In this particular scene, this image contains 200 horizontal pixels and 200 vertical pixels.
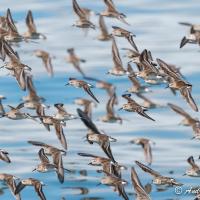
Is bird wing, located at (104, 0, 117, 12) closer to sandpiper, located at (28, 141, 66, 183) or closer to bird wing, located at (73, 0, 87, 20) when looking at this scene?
bird wing, located at (73, 0, 87, 20)

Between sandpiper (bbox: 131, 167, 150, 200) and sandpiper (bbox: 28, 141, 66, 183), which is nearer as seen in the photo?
sandpiper (bbox: 131, 167, 150, 200)

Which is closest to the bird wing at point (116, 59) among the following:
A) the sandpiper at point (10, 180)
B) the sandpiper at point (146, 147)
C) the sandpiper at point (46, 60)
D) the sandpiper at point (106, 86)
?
the sandpiper at point (146, 147)

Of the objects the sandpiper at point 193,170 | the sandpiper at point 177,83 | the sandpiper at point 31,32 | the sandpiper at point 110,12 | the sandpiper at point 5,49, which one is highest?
the sandpiper at point 110,12

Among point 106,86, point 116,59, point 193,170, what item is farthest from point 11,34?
point 193,170

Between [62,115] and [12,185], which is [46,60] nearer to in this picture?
[62,115]

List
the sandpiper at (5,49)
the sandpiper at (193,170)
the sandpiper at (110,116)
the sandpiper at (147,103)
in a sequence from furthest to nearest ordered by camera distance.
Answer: the sandpiper at (147,103)
the sandpiper at (110,116)
the sandpiper at (5,49)
the sandpiper at (193,170)

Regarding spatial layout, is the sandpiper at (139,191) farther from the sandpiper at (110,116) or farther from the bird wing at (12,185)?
the sandpiper at (110,116)

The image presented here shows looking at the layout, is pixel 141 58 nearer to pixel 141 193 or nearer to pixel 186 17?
pixel 141 193

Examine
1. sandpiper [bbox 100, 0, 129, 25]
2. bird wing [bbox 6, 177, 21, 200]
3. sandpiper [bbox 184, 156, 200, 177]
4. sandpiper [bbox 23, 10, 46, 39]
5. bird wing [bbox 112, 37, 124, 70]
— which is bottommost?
bird wing [bbox 6, 177, 21, 200]

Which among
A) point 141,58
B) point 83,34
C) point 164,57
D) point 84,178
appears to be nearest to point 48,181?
point 84,178

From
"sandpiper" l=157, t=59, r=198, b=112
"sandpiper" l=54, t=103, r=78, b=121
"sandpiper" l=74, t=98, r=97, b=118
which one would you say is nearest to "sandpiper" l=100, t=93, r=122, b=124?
"sandpiper" l=74, t=98, r=97, b=118

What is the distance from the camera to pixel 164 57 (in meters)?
32.6

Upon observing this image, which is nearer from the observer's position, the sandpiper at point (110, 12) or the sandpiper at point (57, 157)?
the sandpiper at point (57, 157)

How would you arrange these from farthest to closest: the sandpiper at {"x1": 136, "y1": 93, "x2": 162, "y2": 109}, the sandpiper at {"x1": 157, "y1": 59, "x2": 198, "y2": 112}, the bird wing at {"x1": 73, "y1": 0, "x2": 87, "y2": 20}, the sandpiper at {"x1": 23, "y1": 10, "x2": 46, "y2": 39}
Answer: the sandpiper at {"x1": 23, "y1": 10, "x2": 46, "y2": 39} → the sandpiper at {"x1": 136, "y1": 93, "x2": 162, "y2": 109} → the bird wing at {"x1": 73, "y1": 0, "x2": 87, "y2": 20} → the sandpiper at {"x1": 157, "y1": 59, "x2": 198, "y2": 112}
